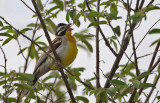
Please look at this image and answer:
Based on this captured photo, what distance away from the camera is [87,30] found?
4703 mm

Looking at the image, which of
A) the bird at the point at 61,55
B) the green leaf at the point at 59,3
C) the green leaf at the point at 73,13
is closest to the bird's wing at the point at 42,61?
the bird at the point at 61,55

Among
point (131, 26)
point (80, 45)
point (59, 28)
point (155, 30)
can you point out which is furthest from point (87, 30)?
point (59, 28)

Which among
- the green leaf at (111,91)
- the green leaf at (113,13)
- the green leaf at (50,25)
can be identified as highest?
the green leaf at (50,25)

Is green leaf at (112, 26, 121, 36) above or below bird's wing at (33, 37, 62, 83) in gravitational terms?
below

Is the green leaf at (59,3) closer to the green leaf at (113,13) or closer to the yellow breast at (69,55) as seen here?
the green leaf at (113,13)

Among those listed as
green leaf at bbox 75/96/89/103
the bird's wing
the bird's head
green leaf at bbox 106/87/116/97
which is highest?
the bird's head

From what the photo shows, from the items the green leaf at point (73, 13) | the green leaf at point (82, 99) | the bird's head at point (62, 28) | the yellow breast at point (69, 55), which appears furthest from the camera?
the bird's head at point (62, 28)

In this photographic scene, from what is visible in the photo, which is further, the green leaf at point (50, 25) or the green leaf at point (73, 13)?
the green leaf at point (50, 25)

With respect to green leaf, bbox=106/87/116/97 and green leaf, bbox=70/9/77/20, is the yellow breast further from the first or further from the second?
green leaf, bbox=106/87/116/97

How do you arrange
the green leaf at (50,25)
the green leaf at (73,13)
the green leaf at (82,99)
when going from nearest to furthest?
the green leaf at (82,99)
the green leaf at (73,13)
the green leaf at (50,25)

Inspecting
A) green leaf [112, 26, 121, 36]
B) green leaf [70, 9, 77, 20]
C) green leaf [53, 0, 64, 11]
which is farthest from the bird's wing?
green leaf [112, 26, 121, 36]

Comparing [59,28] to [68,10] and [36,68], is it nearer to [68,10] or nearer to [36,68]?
[36,68]

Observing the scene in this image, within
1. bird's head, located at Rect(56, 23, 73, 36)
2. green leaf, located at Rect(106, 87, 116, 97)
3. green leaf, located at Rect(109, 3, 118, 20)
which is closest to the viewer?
green leaf, located at Rect(106, 87, 116, 97)

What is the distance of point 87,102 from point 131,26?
1115 millimetres
